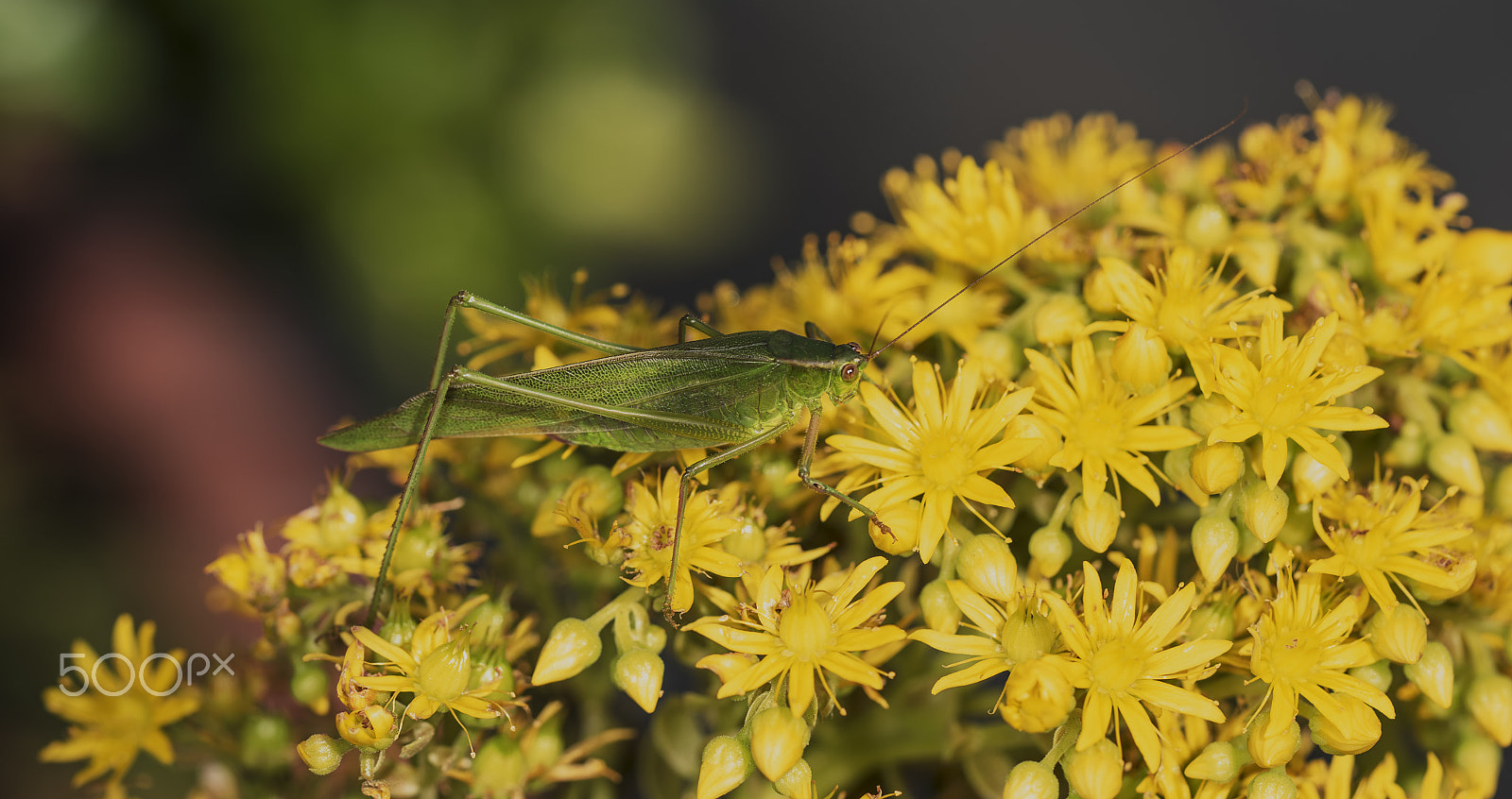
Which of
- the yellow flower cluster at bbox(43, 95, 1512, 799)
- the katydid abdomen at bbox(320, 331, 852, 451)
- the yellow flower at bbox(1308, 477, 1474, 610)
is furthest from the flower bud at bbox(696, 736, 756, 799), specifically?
the yellow flower at bbox(1308, 477, 1474, 610)

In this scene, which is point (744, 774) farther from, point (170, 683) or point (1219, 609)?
point (170, 683)

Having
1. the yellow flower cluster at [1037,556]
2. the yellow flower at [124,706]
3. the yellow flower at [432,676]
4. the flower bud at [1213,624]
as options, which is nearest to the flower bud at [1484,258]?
the yellow flower cluster at [1037,556]

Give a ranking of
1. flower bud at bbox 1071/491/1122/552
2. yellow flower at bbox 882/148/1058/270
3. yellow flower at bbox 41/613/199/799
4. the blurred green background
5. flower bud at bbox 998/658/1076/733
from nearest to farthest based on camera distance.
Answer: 1. flower bud at bbox 998/658/1076/733
2. flower bud at bbox 1071/491/1122/552
3. yellow flower at bbox 41/613/199/799
4. yellow flower at bbox 882/148/1058/270
5. the blurred green background

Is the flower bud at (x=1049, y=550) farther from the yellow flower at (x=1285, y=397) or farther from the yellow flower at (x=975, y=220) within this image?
the yellow flower at (x=975, y=220)

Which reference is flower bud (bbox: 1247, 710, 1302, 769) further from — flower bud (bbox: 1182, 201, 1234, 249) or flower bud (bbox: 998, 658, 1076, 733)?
flower bud (bbox: 1182, 201, 1234, 249)

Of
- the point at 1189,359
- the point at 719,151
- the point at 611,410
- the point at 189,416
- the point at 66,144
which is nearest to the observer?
the point at 1189,359

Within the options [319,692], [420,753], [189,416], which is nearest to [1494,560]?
[420,753]
